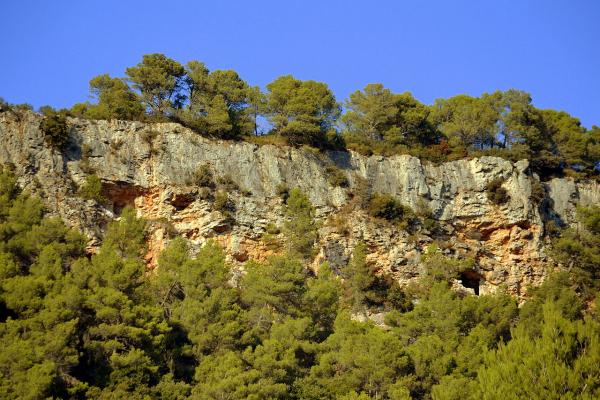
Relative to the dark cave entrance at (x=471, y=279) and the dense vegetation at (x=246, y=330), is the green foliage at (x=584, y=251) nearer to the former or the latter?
the dense vegetation at (x=246, y=330)

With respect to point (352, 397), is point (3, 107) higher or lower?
higher

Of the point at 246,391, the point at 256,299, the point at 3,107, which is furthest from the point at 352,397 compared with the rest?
the point at 3,107

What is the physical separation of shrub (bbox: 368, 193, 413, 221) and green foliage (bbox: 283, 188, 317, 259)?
3537 millimetres

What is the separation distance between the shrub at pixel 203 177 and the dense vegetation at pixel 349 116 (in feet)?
10.6

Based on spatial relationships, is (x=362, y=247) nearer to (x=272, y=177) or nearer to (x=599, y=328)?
(x=272, y=177)

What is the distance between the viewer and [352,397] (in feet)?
114

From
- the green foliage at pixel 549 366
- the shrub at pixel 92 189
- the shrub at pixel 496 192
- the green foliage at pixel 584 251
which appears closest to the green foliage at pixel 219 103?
the shrub at pixel 92 189

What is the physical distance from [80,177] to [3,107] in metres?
5.71

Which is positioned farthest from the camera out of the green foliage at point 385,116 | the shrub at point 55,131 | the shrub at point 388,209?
the green foliage at point 385,116

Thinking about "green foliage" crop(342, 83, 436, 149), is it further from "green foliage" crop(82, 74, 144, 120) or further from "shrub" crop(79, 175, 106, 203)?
"shrub" crop(79, 175, 106, 203)

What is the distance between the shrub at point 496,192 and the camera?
52.9m

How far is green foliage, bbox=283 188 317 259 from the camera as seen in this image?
1866 inches

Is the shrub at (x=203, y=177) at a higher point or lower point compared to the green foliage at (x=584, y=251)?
higher

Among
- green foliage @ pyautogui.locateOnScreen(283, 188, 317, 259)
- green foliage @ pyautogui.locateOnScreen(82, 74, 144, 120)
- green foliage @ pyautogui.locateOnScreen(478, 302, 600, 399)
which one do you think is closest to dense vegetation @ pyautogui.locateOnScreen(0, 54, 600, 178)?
green foliage @ pyautogui.locateOnScreen(82, 74, 144, 120)
